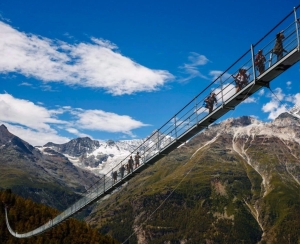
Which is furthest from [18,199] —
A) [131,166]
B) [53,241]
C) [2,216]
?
[131,166]

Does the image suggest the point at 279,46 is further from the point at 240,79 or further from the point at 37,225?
the point at 37,225

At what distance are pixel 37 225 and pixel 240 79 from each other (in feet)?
460

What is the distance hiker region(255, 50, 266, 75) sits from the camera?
30.3 m

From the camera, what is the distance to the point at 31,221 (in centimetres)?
15525

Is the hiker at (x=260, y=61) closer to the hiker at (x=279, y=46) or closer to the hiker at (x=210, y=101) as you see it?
the hiker at (x=279, y=46)

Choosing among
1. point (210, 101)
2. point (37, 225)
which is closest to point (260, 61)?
point (210, 101)

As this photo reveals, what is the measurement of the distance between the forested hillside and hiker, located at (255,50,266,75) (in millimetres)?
135474

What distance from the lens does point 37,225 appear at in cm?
15425

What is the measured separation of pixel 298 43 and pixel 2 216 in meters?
152

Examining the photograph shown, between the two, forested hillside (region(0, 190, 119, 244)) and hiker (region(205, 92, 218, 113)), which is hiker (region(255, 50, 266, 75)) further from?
forested hillside (region(0, 190, 119, 244))

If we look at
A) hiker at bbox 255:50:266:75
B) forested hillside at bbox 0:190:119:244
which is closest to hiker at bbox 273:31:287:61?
hiker at bbox 255:50:266:75

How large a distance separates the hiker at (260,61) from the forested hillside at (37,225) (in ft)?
444

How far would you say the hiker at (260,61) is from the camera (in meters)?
30.3

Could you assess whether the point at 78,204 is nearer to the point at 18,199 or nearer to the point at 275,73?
the point at 275,73
